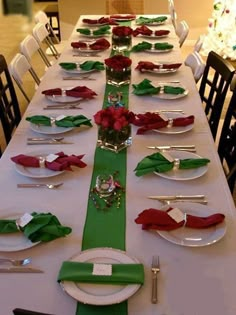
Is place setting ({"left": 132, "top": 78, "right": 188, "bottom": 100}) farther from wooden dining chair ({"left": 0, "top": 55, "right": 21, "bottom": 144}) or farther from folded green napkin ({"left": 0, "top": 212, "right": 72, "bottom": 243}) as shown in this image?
folded green napkin ({"left": 0, "top": 212, "right": 72, "bottom": 243})

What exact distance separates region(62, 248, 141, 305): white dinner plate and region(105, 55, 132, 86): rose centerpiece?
1.26m

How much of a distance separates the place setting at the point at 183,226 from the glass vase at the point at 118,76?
3.68 ft

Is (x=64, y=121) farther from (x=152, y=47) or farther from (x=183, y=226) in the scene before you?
(x=152, y=47)

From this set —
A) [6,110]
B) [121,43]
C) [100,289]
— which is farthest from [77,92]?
[100,289]

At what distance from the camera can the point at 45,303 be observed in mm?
943

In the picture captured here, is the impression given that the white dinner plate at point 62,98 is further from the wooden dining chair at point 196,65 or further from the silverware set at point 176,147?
the wooden dining chair at point 196,65

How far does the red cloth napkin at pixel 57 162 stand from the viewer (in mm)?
1390

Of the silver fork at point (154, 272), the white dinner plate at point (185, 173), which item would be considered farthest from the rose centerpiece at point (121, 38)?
the silver fork at point (154, 272)

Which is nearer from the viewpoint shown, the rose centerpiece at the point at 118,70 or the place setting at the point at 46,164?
the place setting at the point at 46,164

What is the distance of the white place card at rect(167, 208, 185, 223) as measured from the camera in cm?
114

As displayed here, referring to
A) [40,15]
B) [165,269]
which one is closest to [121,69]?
[165,269]

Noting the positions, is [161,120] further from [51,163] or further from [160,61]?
[160,61]

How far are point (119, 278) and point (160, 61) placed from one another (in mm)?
1796

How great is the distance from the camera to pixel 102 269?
39.1 inches
